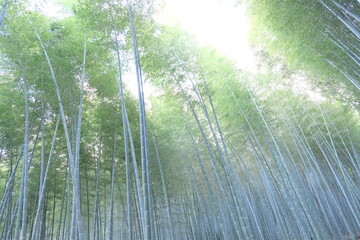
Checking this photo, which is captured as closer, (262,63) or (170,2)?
(170,2)

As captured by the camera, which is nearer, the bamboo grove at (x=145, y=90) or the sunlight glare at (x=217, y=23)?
the bamboo grove at (x=145, y=90)

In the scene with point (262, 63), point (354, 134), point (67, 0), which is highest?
point (67, 0)

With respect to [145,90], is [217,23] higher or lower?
higher

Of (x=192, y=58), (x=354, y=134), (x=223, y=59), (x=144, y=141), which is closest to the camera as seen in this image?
(x=144, y=141)

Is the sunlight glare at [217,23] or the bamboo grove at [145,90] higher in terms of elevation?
the sunlight glare at [217,23]

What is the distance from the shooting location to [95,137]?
20.0 feet

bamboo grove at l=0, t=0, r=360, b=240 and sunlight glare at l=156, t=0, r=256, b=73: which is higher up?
sunlight glare at l=156, t=0, r=256, b=73

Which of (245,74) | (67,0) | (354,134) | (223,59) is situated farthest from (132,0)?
(354,134)

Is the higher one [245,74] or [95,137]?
[245,74]

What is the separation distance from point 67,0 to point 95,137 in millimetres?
3133

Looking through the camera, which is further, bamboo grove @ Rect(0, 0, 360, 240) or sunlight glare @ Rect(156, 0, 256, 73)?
sunlight glare @ Rect(156, 0, 256, 73)

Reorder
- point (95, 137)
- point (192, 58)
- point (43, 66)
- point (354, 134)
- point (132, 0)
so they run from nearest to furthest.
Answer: point (132, 0) → point (43, 66) → point (192, 58) → point (95, 137) → point (354, 134)

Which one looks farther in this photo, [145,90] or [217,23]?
[145,90]

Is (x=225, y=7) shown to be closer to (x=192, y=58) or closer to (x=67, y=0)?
(x=192, y=58)
